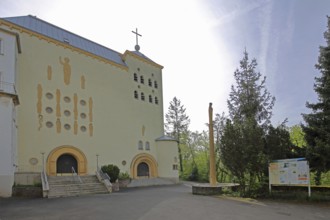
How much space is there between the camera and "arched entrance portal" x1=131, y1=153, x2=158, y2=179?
30.4 m

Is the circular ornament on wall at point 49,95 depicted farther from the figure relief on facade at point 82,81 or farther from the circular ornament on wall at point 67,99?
the figure relief on facade at point 82,81

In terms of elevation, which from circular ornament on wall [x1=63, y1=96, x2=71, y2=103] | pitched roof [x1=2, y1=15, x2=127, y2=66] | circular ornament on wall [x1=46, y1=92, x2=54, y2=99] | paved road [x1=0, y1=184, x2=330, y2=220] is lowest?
paved road [x1=0, y1=184, x2=330, y2=220]

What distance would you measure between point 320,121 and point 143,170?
20.7 m

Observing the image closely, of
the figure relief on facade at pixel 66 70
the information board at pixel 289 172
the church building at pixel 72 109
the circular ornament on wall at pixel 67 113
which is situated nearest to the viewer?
the information board at pixel 289 172

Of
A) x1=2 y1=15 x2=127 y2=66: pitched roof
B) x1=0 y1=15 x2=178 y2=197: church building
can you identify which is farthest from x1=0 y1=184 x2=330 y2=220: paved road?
x1=2 y1=15 x2=127 y2=66: pitched roof

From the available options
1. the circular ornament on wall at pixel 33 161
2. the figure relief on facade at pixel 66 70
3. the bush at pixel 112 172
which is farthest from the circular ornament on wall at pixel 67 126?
the bush at pixel 112 172

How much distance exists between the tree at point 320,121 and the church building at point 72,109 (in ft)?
54.7

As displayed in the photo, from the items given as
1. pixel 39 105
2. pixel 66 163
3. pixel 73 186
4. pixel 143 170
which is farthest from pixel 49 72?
pixel 143 170

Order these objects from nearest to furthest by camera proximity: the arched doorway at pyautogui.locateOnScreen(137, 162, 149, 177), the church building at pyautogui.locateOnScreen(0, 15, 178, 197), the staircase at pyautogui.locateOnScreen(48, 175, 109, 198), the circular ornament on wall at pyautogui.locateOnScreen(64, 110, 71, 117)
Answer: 1. the staircase at pyautogui.locateOnScreen(48, 175, 109, 198)
2. the church building at pyautogui.locateOnScreen(0, 15, 178, 197)
3. the circular ornament on wall at pyautogui.locateOnScreen(64, 110, 71, 117)
4. the arched doorway at pyautogui.locateOnScreen(137, 162, 149, 177)

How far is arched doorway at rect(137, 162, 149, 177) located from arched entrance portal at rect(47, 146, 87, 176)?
23.6 feet

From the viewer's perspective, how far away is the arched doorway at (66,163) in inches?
959

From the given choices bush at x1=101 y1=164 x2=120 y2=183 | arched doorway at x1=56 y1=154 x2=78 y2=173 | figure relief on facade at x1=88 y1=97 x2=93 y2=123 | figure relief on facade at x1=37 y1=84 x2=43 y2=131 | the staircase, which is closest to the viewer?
the staircase

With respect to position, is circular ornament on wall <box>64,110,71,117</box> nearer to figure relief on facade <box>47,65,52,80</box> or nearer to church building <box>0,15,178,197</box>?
church building <box>0,15,178,197</box>

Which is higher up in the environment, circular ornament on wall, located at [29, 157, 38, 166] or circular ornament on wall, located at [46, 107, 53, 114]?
circular ornament on wall, located at [46, 107, 53, 114]
